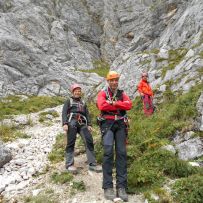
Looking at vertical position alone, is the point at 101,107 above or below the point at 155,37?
below

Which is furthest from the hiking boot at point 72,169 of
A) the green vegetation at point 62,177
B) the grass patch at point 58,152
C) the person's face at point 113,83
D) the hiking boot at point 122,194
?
the person's face at point 113,83

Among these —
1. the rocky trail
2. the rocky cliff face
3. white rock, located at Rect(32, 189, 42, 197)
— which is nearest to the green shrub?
the rocky trail

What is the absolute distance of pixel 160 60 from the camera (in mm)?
27688

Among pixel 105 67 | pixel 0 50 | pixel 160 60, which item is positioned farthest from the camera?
pixel 105 67

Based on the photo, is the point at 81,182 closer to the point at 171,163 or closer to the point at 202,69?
the point at 171,163

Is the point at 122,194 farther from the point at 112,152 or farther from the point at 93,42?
the point at 93,42

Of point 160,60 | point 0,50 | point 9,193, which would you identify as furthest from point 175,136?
point 0,50

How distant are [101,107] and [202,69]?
1201 centimetres

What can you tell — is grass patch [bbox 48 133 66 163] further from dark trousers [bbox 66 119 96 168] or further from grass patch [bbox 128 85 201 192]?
grass patch [bbox 128 85 201 192]

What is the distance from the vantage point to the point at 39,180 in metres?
11.0

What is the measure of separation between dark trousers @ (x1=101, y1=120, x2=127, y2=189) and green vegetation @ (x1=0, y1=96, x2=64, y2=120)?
16373 millimetres

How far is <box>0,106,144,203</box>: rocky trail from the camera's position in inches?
371

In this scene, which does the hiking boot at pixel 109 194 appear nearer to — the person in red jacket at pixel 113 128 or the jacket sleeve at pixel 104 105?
the person in red jacket at pixel 113 128

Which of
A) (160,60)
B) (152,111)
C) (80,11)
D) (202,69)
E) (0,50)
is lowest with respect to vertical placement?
(152,111)
